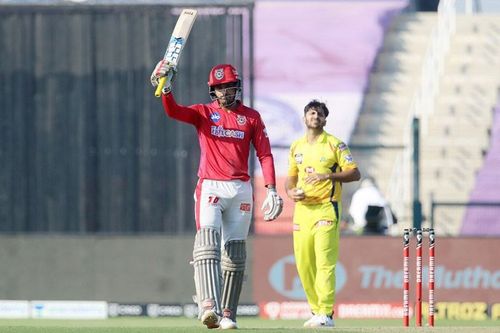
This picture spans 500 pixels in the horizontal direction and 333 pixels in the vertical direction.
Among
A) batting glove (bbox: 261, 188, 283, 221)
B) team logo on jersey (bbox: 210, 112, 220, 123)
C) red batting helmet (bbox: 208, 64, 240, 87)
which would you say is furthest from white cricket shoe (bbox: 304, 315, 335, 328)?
red batting helmet (bbox: 208, 64, 240, 87)

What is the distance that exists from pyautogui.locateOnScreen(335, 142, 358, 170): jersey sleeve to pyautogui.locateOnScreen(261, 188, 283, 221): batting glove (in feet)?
5.30

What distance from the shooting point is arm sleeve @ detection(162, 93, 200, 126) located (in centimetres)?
1062

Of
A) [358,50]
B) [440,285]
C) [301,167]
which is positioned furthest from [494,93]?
[301,167]

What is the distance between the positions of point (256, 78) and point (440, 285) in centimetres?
1151

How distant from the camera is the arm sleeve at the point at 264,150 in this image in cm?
1111

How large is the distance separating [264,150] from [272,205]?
0.39 meters

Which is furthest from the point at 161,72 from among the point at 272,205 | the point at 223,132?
the point at 272,205

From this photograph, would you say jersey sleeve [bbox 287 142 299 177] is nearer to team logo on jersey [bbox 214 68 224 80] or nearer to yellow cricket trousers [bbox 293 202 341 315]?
yellow cricket trousers [bbox 293 202 341 315]

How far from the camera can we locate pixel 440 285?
16.8 metres

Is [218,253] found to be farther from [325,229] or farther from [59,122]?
[59,122]

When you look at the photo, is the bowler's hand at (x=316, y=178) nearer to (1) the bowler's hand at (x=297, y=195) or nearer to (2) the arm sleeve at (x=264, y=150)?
(1) the bowler's hand at (x=297, y=195)

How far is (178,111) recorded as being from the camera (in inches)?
424

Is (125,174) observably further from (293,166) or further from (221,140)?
(221,140)

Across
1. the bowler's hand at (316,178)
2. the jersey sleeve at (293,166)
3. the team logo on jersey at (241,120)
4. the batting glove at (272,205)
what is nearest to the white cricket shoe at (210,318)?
the batting glove at (272,205)
